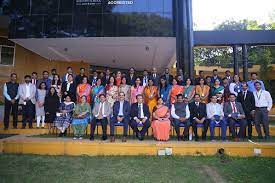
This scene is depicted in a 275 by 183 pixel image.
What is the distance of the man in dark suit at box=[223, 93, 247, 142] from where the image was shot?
282 inches

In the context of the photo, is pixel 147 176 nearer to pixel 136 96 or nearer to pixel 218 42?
pixel 136 96

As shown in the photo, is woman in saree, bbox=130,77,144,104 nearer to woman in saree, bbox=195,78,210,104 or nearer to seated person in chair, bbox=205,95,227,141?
woman in saree, bbox=195,78,210,104

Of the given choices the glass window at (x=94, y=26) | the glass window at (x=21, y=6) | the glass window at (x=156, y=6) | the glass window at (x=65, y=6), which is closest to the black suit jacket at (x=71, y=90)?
the glass window at (x=94, y=26)

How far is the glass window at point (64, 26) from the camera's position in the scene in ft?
41.1

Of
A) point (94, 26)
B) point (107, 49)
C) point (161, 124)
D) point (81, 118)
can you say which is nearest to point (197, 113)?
point (161, 124)

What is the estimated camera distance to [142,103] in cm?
760

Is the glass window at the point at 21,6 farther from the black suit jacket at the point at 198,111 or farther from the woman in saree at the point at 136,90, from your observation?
the black suit jacket at the point at 198,111

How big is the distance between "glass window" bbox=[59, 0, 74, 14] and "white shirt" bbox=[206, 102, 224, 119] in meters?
8.44

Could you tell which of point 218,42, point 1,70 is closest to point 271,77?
point 218,42

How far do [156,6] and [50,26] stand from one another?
4983 millimetres

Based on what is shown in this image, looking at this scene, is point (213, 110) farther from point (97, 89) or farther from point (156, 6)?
point (156, 6)

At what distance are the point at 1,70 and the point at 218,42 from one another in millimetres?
11681

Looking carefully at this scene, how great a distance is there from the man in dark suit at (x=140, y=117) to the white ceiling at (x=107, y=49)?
5724 millimetres

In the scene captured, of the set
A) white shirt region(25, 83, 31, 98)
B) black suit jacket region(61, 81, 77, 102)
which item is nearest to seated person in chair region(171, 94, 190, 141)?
black suit jacket region(61, 81, 77, 102)
